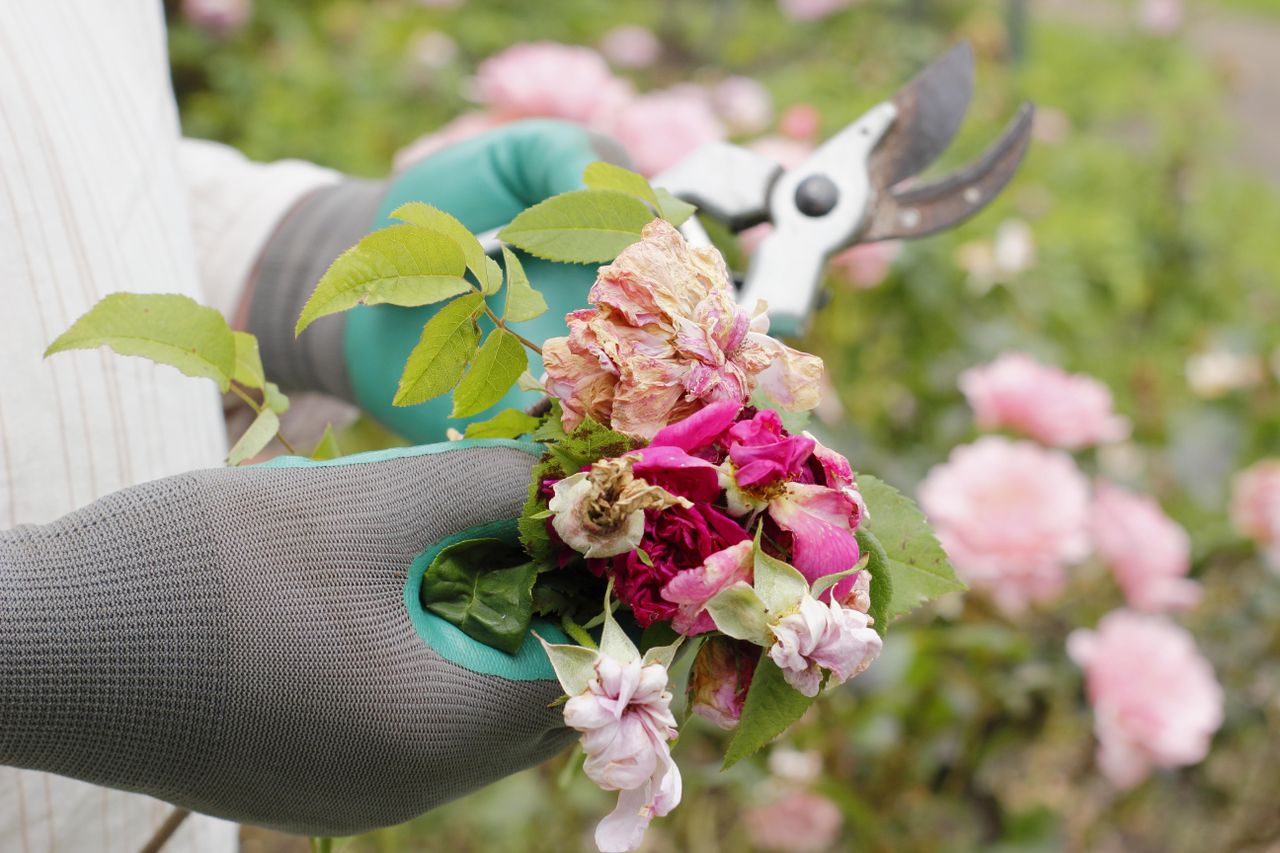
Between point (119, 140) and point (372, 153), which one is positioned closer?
point (119, 140)

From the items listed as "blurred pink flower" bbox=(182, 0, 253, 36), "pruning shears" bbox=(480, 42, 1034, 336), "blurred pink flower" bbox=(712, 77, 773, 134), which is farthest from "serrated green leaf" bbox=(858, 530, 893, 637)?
"blurred pink flower" bbox=(182, 0, 253, 36)

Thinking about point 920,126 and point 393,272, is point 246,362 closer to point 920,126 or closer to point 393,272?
point 393,272

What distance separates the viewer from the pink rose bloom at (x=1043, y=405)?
1.11m

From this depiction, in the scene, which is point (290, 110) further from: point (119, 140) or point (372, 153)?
point (119, 140)

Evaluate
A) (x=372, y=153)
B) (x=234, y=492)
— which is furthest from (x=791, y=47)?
(x=234, y=492)

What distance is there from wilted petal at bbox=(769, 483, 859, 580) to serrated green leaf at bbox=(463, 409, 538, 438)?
0.38ft

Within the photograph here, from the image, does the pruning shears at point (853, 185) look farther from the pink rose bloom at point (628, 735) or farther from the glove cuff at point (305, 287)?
the pink rose bloom at point (628, 735)

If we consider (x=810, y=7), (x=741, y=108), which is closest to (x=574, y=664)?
(x=741, y=108)

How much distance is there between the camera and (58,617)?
0.33 meters

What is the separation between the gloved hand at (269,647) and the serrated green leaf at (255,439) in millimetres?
37

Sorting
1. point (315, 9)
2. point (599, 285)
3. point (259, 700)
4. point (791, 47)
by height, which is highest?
point (599, 285)

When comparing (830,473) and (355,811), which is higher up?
(830,473)

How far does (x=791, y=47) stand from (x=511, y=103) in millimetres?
1756

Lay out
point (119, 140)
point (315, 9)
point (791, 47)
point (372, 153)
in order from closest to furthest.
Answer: point (119, 140), point (372, 153), point (315, 9), point (791, 47)
